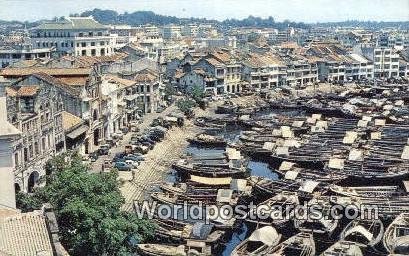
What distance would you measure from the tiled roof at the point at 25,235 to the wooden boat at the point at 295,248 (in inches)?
603

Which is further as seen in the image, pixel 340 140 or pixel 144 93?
pixel 144 93

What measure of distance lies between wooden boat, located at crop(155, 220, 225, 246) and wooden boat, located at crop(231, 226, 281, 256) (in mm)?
2657

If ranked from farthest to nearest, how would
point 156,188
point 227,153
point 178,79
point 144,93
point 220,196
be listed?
point 178,79
point 144,93
point 227,153
point 156,188
point 220,196

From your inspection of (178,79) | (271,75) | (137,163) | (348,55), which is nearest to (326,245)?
(137,163)

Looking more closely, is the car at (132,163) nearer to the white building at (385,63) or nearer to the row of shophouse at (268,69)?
the row of shophouse at (268,69)

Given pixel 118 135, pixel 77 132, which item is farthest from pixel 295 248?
pixel 118 135

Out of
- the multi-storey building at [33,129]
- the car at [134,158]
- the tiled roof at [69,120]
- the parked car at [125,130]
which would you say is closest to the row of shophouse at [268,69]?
the parked car at [125,130]

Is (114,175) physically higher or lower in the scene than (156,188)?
higher

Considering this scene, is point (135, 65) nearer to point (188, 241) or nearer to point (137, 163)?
point (137, 163)

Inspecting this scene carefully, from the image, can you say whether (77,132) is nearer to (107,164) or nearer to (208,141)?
(107,164)

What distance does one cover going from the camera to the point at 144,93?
85.0 meters

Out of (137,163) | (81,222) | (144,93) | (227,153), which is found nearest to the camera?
(81,222)

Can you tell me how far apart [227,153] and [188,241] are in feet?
86.6

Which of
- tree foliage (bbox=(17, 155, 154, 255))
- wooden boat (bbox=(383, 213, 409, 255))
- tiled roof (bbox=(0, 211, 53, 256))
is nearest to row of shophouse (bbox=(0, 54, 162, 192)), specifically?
tree foliage (bbox=(17, 155, 154, 255))
